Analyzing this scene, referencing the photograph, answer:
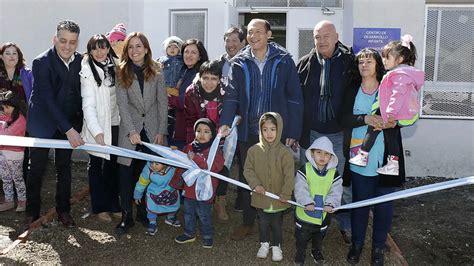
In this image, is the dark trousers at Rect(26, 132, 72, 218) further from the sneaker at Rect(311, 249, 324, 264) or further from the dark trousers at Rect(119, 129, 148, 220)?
the sneaker at Rect(311, 249, 324, 264)

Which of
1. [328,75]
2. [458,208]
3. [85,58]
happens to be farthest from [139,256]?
[458,208]

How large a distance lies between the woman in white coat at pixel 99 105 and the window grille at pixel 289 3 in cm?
365

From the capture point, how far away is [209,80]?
15.1 ft

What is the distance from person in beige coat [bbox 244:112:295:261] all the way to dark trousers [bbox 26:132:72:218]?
1.88 metres

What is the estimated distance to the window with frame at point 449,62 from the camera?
23.2 ft

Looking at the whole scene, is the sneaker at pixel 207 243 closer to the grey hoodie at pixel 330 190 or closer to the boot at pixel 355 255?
the grey hoodie at pixel 330 190

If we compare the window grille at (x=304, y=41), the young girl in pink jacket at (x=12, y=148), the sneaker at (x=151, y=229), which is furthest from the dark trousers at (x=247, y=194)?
the window grille at (x=304, y=41)

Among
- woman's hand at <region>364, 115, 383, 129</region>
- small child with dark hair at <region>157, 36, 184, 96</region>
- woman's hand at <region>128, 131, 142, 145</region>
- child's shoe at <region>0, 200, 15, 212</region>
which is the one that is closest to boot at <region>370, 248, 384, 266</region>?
woman's hand at <region>364, 115, 383, 129</region>

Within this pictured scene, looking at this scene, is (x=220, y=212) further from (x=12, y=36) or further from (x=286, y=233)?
(x=12, y=36)

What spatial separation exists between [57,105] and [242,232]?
83.5 inches

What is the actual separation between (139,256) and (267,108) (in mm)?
1787

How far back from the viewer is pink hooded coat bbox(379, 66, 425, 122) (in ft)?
12.1

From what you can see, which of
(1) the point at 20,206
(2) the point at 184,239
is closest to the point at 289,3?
(2) the point at 184,239

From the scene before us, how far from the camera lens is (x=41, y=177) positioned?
4621mm
